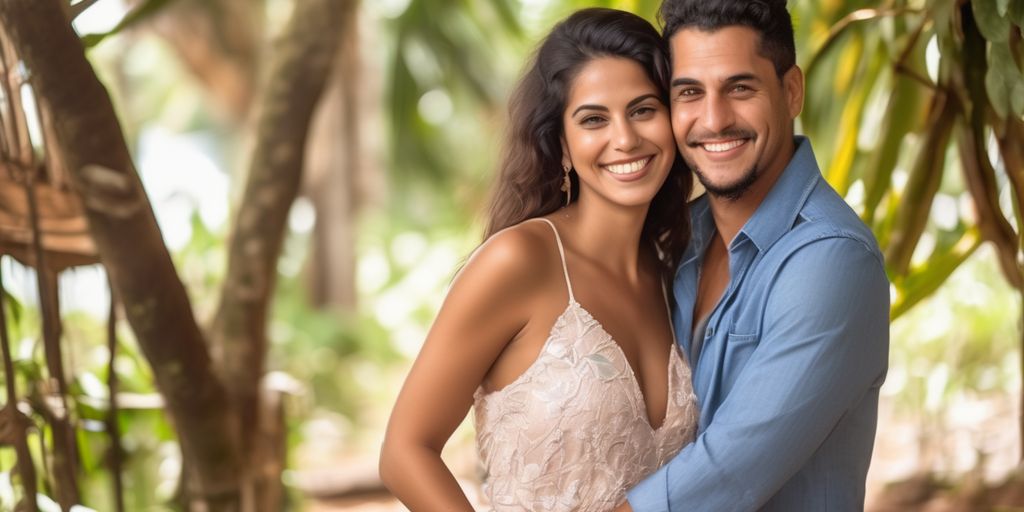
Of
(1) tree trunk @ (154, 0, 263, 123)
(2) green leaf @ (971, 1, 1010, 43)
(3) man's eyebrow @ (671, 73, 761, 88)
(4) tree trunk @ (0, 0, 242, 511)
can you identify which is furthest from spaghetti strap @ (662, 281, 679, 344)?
(1) tree trunk @ (154, 0, 263, 123)

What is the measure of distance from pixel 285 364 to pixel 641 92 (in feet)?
21.7

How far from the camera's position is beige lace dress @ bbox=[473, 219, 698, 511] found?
1871 millimetres

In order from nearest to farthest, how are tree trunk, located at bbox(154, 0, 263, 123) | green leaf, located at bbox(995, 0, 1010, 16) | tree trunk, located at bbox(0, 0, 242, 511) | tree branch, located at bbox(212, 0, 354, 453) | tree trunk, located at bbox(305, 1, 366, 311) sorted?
tree trunk, located at bbox(0, 0, 242, 511) → green leaf, located at bbox(995, 0, 1010, 16) → tree branch, located at bbox(212, 0, 354, 453) → tree trunk, located at bbox(154, 0, 263, 123) → tree trunk, located at bbox(305, 1, 366, 311)

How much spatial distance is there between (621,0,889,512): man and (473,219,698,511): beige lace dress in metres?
0.14

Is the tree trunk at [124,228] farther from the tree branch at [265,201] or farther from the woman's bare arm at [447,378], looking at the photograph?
the woman's bare arm at [447,378]

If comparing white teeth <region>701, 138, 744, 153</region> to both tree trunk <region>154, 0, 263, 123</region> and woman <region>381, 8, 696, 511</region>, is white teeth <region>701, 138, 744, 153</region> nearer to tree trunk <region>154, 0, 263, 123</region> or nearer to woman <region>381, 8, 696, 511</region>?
woman <region>381, 8, 696, 511</region>

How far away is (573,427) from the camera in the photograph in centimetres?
188

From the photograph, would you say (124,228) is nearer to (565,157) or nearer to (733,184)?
(565,157)

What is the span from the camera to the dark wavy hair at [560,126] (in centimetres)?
197

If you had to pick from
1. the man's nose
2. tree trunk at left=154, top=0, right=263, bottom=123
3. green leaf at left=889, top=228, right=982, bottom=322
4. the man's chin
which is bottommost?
green leaf at left=889, top=228, right=982, bottom=322

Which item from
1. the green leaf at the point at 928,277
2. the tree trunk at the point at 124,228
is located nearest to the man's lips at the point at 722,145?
the green leaf at the point at 928,277

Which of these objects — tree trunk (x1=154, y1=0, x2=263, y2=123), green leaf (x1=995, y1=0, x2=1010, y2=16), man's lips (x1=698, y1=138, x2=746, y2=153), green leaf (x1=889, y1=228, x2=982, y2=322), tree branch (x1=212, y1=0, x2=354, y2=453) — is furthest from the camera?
tree trunk (x1=154, y1=0, x2=263, y2=123)

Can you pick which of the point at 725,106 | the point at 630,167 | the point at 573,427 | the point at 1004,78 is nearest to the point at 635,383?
the point at 573,427

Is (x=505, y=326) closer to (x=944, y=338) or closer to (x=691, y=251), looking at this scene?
(x=691, y=251)
